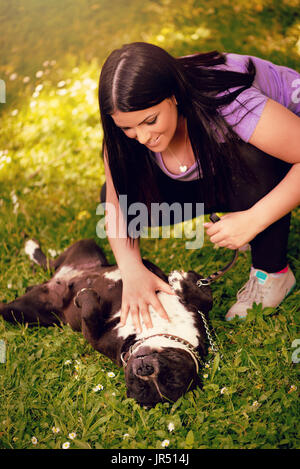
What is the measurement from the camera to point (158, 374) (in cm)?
174

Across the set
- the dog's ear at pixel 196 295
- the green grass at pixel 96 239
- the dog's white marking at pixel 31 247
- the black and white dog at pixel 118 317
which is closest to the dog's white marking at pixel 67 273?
the black and white dog at pixel 118 317

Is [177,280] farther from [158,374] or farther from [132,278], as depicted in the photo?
[158,374]

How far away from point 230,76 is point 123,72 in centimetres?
53

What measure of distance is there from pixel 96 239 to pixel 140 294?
1024 millimetres

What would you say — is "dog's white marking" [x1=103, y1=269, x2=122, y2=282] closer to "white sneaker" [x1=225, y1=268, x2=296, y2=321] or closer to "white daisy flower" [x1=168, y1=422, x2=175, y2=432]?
"white sneaker" [x1=225, y1=268, x2=296, y2=321]

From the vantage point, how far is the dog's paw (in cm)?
215

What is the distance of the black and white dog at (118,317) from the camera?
Result: 1793mm

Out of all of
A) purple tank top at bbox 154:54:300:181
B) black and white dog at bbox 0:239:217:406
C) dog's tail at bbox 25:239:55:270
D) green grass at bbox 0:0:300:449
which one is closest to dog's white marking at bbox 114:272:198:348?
black and white dog at bbox 0:239:217:406

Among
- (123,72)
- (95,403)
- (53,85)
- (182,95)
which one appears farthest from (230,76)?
(53,85)

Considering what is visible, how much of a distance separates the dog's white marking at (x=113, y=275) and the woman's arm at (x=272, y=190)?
1.90ft

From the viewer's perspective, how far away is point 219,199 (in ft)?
7.36

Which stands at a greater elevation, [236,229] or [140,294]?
[236,229]

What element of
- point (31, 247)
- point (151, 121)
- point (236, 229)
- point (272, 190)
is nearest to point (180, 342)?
point (236, 229)

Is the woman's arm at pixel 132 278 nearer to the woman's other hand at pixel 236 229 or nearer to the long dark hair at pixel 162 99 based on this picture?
the long dark hair at pixel 162 99
